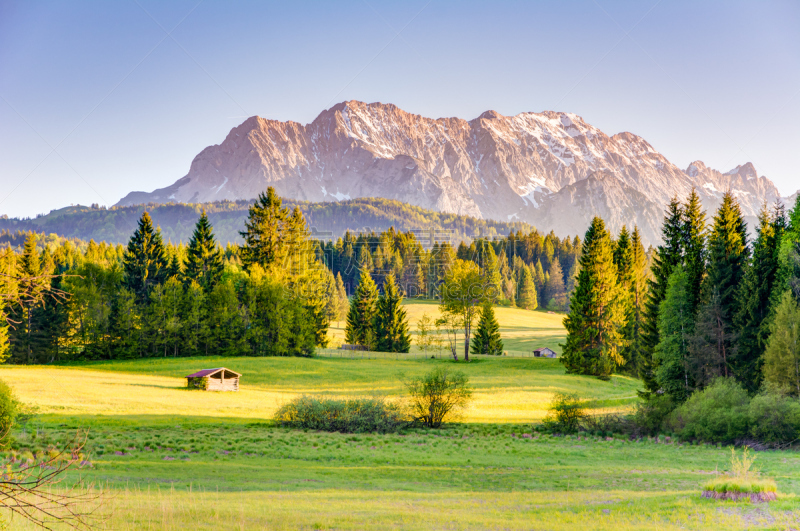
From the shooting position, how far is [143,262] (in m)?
68.6

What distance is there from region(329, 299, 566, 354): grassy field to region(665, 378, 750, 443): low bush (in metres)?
42.9

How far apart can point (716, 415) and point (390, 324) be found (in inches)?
2011

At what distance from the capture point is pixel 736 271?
3619cm

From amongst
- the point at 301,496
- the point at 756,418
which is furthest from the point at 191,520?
the point at 756,418

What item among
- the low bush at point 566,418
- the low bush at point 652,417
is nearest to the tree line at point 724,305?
the low bush at point 652,417

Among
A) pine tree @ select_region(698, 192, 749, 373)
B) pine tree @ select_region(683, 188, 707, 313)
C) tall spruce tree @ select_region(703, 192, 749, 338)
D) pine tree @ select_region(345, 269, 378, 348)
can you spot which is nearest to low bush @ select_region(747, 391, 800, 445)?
pine tree @ select_region(698, 192, 749, 373)

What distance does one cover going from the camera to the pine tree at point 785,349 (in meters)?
30.3

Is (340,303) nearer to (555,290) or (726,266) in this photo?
(555,290)

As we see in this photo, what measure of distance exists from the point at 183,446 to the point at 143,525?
13.7 metres

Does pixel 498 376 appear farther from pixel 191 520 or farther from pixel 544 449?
pixel 191 520

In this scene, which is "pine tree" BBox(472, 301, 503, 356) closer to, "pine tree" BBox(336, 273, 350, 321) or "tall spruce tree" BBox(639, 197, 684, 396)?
"tall spruce tree" BBox(639, 197, 684, 396)

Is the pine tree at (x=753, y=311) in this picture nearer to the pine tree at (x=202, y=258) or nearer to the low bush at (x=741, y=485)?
the low bush at (x=741, y=485)

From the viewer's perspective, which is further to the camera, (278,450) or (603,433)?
(603,433)

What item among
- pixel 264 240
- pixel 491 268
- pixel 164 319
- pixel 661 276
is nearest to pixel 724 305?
pixel 661 276
